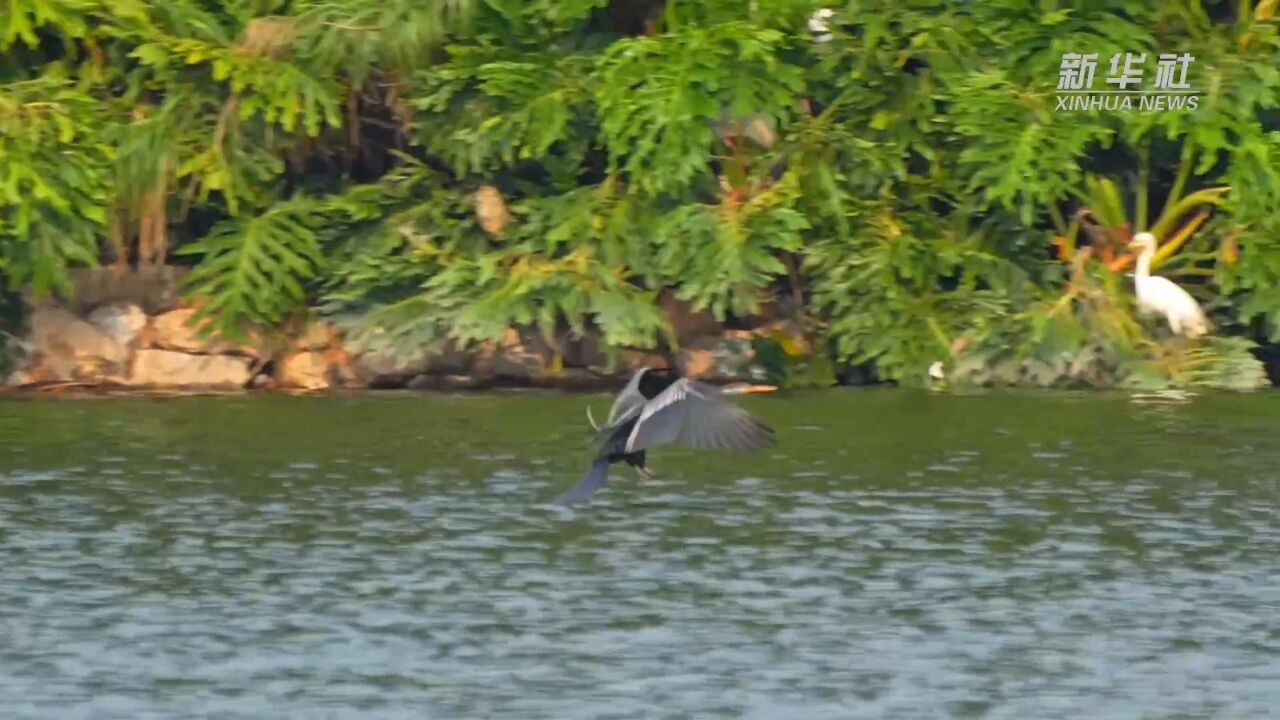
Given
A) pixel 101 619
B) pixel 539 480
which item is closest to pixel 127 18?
pixel 539 480

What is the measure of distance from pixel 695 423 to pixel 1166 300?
26.6ft

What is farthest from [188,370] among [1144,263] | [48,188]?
[1144,263]

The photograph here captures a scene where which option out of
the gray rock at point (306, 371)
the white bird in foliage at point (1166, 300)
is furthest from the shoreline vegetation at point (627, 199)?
the white bird in foliage at point (1166, 300)

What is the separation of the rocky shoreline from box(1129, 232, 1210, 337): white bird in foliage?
259 centimetres

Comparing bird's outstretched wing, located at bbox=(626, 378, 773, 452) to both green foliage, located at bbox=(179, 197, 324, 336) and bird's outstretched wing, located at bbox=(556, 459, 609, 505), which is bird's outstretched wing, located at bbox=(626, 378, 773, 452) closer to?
bird's outstretched wing, located at bbox=(556, 459, 609, 505)

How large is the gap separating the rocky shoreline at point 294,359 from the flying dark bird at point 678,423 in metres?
6.84

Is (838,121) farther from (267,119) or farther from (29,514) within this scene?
(29,514)

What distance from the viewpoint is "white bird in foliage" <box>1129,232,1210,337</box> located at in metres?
A: 19.5

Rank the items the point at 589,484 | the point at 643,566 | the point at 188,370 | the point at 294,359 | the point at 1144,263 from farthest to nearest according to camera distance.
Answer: the point at 294,359 < the point at 188,370 < the point at 1144,263 < the point at 589,484 < the point at 643,566

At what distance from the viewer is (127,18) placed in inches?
784

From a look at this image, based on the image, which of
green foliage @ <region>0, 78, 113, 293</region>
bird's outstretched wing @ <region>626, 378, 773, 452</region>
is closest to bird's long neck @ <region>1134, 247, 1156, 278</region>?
green foliage @ <region>0, 78, 113, 293</region>

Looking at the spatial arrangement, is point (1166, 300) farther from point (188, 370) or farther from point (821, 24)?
point (188, 370)

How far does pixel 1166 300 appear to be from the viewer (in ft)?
63.9

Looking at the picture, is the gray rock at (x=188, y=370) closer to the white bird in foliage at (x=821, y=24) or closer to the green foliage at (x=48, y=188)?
the green foliage at (x=48, y=188)
